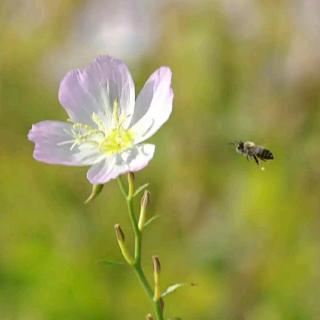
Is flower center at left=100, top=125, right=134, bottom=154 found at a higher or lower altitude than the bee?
higher

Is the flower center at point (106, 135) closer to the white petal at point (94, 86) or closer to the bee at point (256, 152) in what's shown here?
the white petal at point (94, 86)

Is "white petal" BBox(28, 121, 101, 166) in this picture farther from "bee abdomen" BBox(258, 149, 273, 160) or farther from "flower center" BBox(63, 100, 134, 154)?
"bee abdomen" BBox(258, 149, 273, 160)

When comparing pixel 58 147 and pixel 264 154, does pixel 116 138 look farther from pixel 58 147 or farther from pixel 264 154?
pixel 264 154

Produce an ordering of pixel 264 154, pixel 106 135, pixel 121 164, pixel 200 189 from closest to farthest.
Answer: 1. pixel 121 164
2. pixel 106 135
3. pixel 264 154
4. pixel 200 189

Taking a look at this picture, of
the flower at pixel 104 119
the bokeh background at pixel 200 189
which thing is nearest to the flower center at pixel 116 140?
the flower at pixel 104 119

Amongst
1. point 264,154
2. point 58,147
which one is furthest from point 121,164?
point 264,154

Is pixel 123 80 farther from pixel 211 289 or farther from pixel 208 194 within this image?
pixel 208 194

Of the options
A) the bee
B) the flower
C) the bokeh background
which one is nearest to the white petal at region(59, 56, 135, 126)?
the flower
